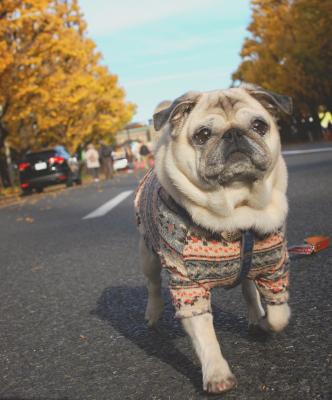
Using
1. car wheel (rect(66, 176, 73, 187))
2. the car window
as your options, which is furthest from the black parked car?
car wheel (rect(66, 176, 73, 187))

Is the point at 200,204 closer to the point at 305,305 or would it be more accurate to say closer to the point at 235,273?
the point at 235,273

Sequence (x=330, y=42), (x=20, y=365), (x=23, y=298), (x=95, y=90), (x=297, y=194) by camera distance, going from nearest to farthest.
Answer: (x=20, y=365)
(x=23, y=298)
(x=297, y=194)
(x=330, y=42)
(x=95, y=90)

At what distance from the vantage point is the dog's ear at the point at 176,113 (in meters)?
2.83

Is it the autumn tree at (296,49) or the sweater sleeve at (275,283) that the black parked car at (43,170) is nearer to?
the autumn tree at (296,49)

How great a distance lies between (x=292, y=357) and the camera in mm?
2875

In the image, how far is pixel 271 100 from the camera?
9.62 ft

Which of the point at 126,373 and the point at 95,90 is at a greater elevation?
the point at 95,90

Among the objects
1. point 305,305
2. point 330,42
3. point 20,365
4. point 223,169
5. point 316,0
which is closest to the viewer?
point 223,169

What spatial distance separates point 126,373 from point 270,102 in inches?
57.7

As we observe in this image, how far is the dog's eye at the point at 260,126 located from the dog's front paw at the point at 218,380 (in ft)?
3.44

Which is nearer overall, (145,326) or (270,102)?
(270,102)

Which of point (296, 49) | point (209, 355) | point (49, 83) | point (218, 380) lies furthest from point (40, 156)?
point (218, 380)

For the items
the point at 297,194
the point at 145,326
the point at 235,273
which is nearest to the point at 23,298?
the point at 145,326

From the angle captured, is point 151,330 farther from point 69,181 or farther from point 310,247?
point 69,181
